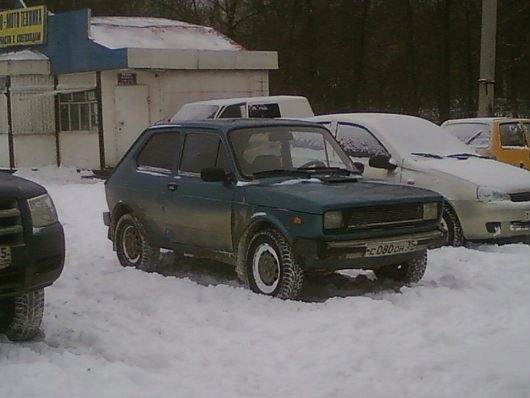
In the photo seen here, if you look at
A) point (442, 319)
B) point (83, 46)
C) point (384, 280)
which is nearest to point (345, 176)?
point (384, 280)

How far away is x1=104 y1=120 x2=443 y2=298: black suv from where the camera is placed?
7086 millimetres

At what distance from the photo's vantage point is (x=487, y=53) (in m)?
18.9

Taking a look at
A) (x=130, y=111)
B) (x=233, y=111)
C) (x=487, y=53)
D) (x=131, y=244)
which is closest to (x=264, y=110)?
(x=233, y=111)

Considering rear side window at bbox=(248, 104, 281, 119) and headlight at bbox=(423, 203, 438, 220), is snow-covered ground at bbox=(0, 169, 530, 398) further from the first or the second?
rear side window at bbox=(248, 104, 281, 119)

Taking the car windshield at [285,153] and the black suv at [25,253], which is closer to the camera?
the black suv at [25,253]

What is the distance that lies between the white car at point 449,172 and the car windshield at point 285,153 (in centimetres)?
117

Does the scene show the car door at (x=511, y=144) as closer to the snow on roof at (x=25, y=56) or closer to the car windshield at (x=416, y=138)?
the car windshield at (x=416, y=138)

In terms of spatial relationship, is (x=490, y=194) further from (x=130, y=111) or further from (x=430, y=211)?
(x=130, y=111)

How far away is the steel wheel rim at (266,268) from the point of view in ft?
24.1

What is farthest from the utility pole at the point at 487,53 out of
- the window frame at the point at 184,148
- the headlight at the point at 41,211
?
the headlight at the point at 41,211

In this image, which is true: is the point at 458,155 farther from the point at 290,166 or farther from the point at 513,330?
the point at 513,330

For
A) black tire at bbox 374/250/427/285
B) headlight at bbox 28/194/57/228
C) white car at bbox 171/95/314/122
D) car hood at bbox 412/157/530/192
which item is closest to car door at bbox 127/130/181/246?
black tire at bbox 374/250/427/285

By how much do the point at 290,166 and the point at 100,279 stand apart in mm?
2231

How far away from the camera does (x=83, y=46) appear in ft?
70.0
